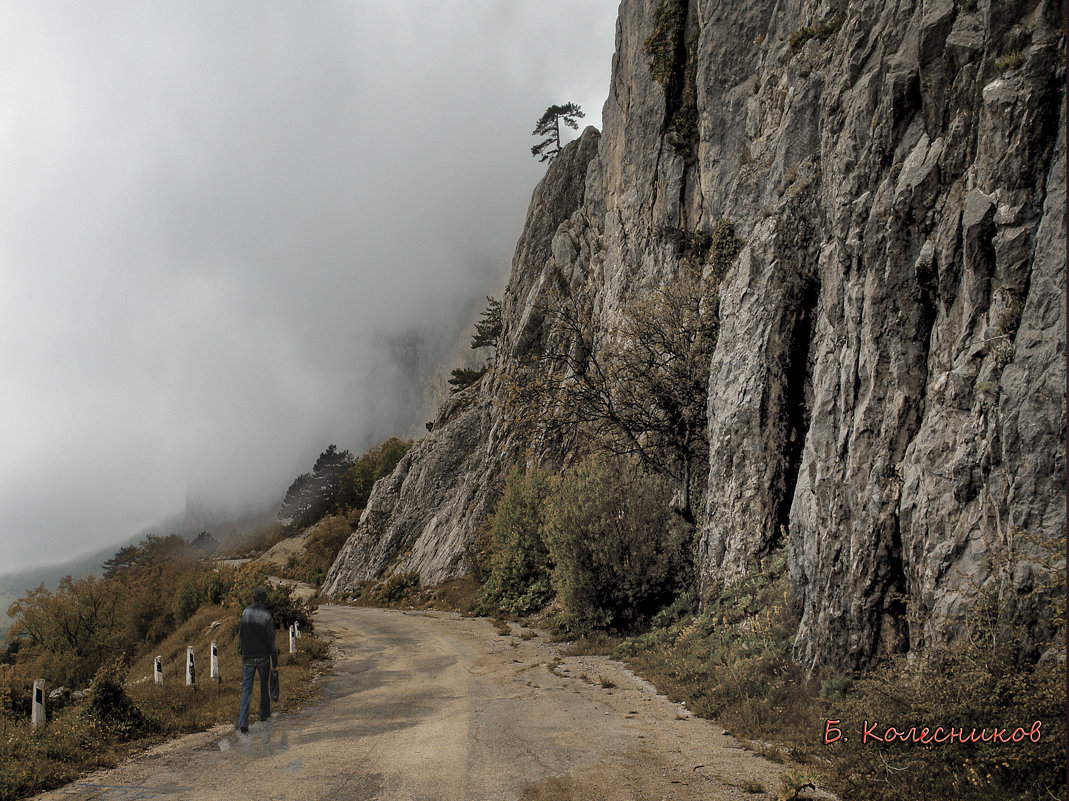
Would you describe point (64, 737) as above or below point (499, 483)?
below

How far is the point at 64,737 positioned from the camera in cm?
823

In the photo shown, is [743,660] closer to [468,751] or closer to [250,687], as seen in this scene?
[468,751]

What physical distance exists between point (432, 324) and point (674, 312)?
124886 millimetres

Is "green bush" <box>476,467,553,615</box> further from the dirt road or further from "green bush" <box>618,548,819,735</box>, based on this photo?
the dirt road

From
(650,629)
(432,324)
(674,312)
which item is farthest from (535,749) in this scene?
(432,324)

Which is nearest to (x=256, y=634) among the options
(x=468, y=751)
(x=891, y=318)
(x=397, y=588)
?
(x=468, y=751)

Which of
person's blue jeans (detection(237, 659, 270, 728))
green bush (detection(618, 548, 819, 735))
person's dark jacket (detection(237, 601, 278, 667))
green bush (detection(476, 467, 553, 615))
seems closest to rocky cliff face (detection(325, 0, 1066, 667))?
green bush (detection(618, 548, 819, 735))

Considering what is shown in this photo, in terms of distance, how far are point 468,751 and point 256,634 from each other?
4057 millimetres

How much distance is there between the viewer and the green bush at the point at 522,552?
2447 centimetres

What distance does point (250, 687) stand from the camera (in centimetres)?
944

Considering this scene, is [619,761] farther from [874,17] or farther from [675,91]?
[675,91]

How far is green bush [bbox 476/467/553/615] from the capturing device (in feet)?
80.3

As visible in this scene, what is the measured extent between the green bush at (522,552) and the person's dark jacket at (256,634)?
15.2 m

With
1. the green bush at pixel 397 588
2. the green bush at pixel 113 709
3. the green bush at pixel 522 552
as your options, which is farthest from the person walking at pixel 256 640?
the green bush at pixel 397 588
